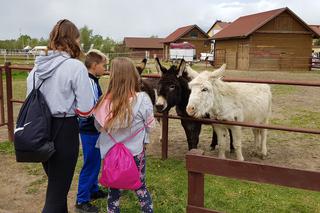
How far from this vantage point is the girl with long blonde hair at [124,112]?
9.93 ft

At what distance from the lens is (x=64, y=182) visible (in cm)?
298

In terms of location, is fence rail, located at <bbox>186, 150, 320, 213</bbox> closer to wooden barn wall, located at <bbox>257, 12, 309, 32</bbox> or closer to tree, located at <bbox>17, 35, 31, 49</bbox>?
wooden barn wall, located at <bbox>257, 12, 309, 32</bbox>

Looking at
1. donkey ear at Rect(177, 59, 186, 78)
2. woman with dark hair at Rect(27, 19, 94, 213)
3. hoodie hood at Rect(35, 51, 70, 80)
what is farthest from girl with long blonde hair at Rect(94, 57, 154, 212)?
donkey ear at Rect(177, 59, 186, 78)

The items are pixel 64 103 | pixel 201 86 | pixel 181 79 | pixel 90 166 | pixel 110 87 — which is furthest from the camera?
pixel 181 79

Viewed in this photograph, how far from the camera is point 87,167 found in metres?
3.99

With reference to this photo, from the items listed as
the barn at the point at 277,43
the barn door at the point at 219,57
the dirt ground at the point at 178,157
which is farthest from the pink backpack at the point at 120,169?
the barn door at the point at 219,57

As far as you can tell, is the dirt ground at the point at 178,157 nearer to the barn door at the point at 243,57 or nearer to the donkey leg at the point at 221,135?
the donkey leg at the point at 221,135

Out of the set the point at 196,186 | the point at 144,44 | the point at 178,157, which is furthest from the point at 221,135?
the point at 144,44

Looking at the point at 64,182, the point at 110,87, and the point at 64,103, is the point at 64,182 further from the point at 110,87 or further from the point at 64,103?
the point at 110,87

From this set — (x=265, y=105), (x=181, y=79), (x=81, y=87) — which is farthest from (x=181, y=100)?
(x=81, y=87)

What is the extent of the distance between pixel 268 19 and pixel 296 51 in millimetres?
3898

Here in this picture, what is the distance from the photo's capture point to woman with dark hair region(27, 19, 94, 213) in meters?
2.82

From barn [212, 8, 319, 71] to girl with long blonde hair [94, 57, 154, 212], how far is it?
3135cm

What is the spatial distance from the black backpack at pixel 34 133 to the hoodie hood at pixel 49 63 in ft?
0.56
